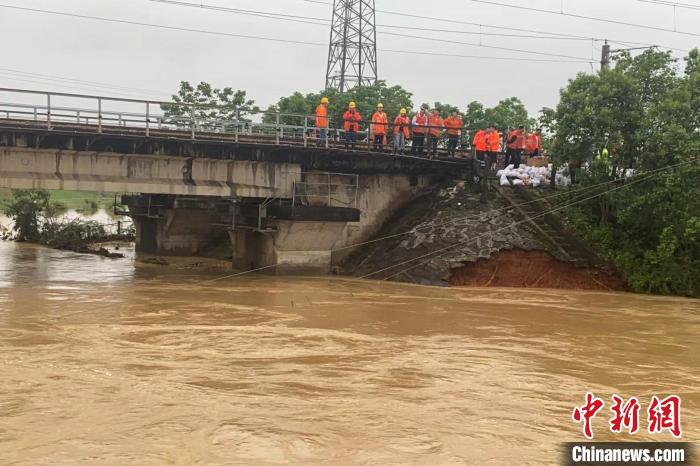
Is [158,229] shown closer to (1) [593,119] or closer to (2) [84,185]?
(2) [84,185]

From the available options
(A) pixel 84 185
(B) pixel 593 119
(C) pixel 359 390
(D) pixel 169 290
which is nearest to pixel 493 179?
(B) pixel 593 119

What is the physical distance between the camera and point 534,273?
2317 centimetres

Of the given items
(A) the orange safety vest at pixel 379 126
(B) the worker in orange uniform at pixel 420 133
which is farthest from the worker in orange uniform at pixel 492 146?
(A) the orange safety vest at pixel 379 126

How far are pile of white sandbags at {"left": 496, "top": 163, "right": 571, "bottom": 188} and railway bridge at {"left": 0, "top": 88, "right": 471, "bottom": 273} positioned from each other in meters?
1.38

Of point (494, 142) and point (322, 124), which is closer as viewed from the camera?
point (322, 124)

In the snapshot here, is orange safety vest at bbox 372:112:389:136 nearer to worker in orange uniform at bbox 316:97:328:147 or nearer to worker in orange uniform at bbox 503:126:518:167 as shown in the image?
worker in orange uniform at bbox 316:97:328:147

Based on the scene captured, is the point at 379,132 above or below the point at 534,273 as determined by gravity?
above

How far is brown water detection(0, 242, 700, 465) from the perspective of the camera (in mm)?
7812

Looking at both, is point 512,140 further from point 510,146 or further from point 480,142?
point 480,142

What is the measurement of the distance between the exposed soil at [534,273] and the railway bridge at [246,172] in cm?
463

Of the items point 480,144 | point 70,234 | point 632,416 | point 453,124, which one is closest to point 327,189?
point 453,124

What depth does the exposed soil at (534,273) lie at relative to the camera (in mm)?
23016

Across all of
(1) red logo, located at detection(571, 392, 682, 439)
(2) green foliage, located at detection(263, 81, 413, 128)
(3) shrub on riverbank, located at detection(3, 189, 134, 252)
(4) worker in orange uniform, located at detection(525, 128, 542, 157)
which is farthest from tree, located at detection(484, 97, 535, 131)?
(1) red logo, located at detection(571, 392, 682, 439)

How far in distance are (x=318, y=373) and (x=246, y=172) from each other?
48.2 ft
